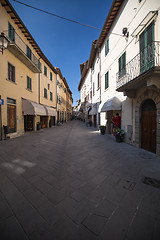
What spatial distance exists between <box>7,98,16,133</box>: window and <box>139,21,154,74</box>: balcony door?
10122mm

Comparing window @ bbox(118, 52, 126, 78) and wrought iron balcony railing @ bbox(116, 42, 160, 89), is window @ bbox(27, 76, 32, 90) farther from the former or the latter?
wrought iron balcony railing @ bbox(116, 42, 160, 89)

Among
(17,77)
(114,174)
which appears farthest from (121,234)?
(17,77)

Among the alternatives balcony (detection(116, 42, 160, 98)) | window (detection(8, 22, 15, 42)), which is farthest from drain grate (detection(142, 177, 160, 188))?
window (detection(8, 22, 15, 42))

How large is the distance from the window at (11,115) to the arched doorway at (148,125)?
33.6ft

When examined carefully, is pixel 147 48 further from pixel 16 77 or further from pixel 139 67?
pixel 16 77

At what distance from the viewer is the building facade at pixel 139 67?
15.2 feet

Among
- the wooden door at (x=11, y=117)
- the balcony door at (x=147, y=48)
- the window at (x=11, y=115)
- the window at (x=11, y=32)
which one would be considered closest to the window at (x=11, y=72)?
the window at (x=11, y=115)

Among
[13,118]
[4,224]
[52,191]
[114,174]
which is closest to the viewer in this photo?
[4,224]

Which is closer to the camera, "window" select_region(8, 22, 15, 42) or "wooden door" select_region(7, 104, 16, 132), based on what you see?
"window" select_region(8, 22, 15, 42)

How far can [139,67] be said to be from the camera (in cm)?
551

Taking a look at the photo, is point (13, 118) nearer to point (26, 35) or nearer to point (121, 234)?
point (26, 35)

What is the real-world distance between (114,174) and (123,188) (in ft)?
2.09

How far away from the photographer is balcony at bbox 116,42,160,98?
4223 millimetres

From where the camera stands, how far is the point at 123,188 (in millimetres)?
2592
